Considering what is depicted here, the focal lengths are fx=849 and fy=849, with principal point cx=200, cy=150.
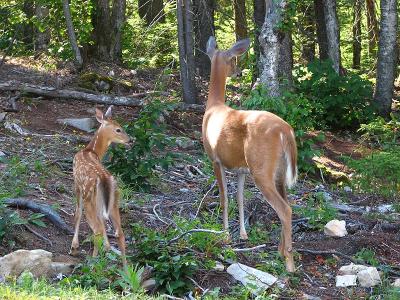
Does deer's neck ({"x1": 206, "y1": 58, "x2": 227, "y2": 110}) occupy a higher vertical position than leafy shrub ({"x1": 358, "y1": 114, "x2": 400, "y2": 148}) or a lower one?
higher

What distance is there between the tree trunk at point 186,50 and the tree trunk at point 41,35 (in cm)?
372

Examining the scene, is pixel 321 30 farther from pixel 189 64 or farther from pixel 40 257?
pixel 40 257

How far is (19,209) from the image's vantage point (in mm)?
9250

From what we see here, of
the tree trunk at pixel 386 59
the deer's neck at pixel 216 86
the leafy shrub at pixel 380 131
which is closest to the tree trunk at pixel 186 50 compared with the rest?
the leafy shrub at pixel 380 131

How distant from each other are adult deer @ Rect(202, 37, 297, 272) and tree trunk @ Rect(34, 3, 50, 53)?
→ 10.1 m

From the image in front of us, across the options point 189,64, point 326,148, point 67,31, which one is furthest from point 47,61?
Answer: point 326,148

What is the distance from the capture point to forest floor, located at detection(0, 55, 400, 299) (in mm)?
8461

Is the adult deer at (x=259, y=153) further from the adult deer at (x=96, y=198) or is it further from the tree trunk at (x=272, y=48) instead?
the tree trunk at (x=272, y=48)

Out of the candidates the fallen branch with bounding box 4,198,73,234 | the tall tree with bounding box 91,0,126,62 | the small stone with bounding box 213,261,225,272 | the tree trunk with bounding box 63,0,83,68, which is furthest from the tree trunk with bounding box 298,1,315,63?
the small stone with bounding box 213,261,225,272

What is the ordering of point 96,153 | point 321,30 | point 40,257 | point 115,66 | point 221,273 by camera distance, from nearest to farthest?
point 40,257
point 221,273
point 96,153
point 115,66
point 321,30

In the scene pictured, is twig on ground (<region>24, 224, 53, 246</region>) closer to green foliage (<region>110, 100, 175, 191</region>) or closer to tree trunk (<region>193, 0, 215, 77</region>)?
green foliage (<region>110, 100, 175, 191</region>)

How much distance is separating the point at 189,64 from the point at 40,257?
932 cm

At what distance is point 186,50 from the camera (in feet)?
53.7

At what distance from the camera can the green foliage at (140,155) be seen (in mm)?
10984
